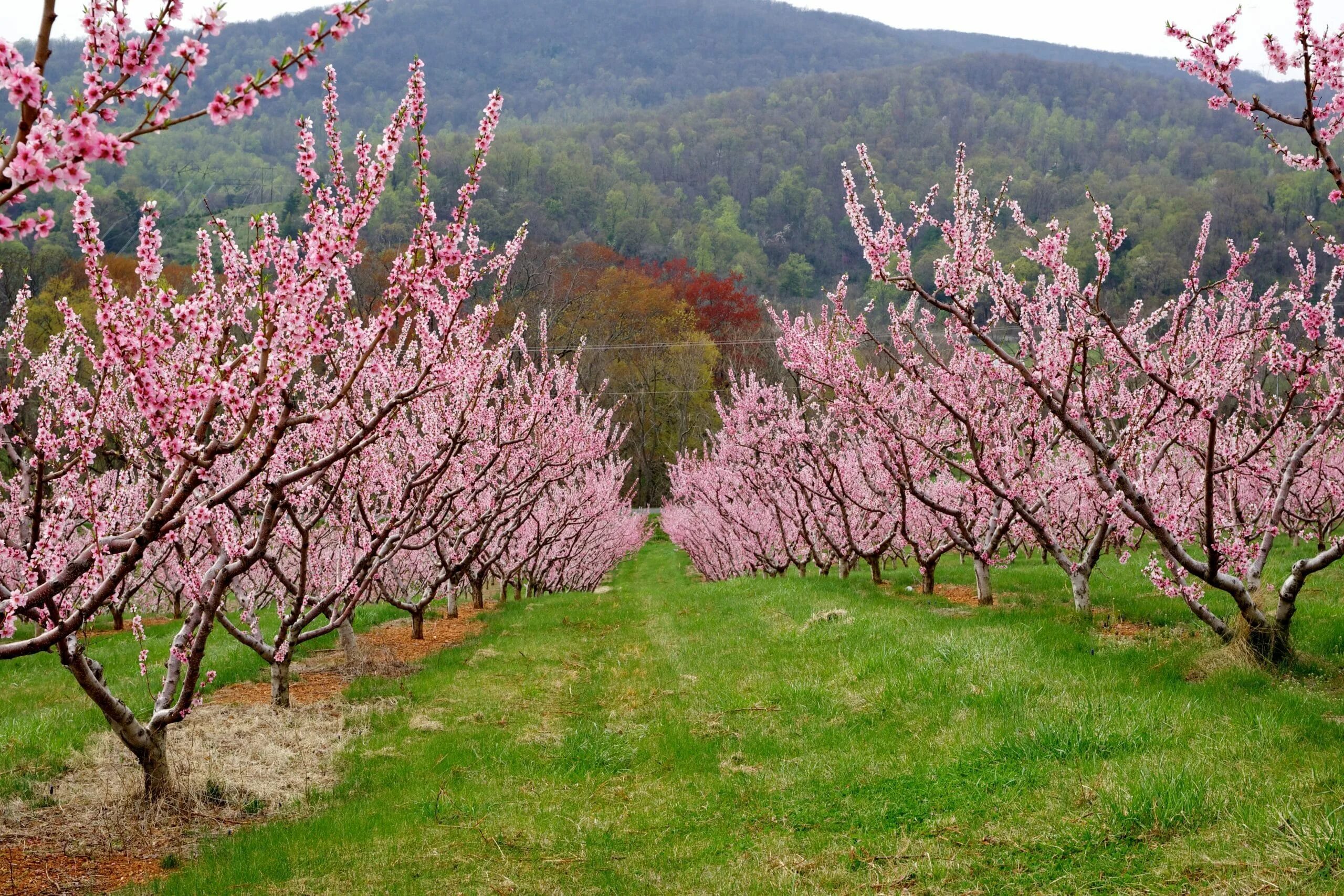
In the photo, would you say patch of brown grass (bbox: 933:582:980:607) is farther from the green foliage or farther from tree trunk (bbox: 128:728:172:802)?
the green foliage

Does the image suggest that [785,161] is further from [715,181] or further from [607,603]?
[607,603]

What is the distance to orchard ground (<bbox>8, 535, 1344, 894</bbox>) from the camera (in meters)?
4.67

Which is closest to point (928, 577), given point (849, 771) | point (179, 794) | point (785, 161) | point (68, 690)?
point (849, 771)

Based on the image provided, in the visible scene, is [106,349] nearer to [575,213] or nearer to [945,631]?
[945,631]

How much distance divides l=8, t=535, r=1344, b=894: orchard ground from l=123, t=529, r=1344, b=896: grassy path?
0.9 inches

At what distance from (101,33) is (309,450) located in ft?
21.0

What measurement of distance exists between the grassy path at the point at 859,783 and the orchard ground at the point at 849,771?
0.02m

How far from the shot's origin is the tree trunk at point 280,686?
365 inches

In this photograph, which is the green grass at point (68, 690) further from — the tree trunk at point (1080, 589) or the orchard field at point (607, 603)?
the tree trunk at point (1080, 589)

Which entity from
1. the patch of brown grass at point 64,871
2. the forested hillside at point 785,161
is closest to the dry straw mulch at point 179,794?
the patch of brown grass at point 64,871

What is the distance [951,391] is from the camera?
11.5 m

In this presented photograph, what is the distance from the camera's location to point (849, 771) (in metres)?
6.46

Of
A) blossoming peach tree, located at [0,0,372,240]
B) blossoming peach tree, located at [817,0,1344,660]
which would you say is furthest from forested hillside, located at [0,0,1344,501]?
blossoming peach tree, located at [817,0,1344,660]

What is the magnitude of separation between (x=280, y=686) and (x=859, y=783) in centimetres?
632
